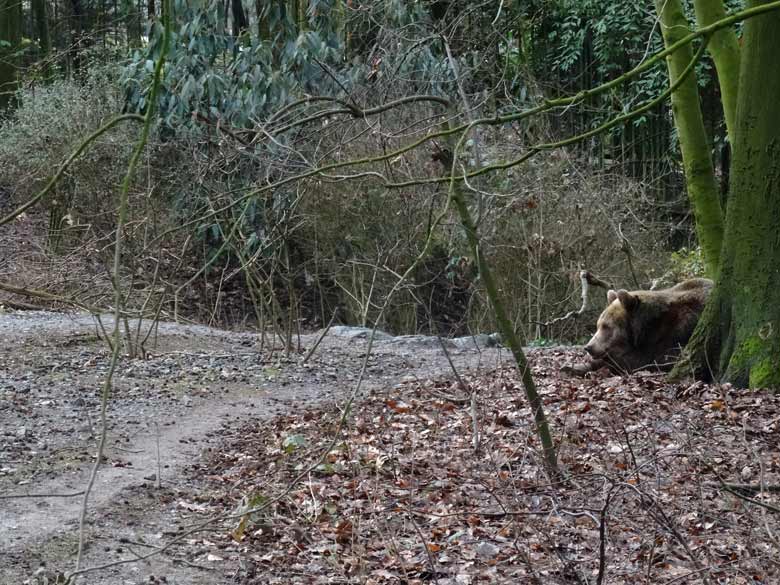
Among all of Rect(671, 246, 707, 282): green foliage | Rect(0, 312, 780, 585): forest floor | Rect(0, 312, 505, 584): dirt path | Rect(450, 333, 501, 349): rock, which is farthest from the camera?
Rect(671, 246, 707, 282): green foliage

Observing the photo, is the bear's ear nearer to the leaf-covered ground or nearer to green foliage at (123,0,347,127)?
the leaf-covered ground

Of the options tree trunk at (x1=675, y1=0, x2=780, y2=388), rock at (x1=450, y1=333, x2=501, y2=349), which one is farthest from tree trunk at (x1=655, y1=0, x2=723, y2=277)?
rock at (x1=450, y1=333, x2=501, y2=349)

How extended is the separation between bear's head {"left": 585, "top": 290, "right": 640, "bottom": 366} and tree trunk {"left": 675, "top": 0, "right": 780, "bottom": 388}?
2.90 ft

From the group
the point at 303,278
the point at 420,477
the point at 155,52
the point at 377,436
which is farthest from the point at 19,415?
the point at 303,278

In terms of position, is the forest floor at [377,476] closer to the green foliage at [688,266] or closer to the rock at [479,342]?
the rock at [479,342]

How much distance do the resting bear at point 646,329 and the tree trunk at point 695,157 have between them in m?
0.99

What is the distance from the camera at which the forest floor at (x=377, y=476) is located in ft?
15.6

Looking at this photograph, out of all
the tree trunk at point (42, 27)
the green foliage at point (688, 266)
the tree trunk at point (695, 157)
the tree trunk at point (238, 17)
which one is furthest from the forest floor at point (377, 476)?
the tree trunk at point (42, 27)

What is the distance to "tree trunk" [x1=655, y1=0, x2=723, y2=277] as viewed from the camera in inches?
391

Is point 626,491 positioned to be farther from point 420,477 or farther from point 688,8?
point 688,8

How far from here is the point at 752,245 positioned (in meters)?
7.74

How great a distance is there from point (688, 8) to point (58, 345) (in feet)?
36.3

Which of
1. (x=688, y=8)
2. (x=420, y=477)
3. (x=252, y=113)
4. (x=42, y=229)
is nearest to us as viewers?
(x=420, y=477)

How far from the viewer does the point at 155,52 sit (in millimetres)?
12523
